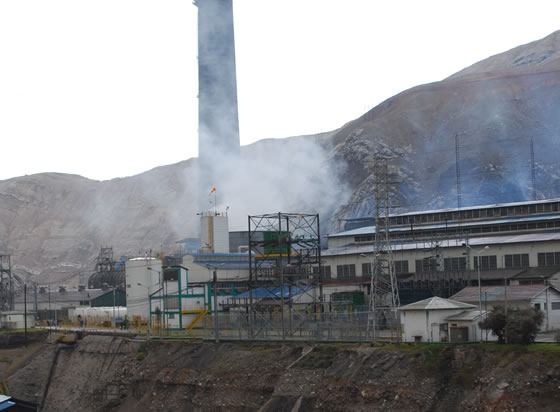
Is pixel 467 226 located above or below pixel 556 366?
above

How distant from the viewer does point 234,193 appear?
139375 millimetres

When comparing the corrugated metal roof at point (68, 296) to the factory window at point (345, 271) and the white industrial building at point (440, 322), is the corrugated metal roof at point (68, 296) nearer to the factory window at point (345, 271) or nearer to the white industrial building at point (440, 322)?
the factory window at point (345, 271)

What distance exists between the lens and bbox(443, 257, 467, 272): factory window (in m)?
71.5

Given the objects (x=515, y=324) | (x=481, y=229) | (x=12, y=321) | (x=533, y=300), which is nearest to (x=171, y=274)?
(x=12, y=321)

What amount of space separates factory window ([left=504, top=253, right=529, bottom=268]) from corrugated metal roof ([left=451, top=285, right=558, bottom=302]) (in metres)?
7.71

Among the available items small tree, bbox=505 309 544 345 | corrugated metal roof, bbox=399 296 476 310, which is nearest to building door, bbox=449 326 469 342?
corrugated metal roof, bbox=399 296 476 310

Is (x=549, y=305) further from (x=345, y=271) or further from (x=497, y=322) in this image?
(x=345, y=271)

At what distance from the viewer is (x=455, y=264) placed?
71.9 m

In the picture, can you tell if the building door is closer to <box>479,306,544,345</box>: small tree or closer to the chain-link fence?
<box>479,306,544,345</box>: small tree

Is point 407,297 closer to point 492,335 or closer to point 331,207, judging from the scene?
point 492,335

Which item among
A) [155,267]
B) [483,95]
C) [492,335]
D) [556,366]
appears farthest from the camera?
[483,95]

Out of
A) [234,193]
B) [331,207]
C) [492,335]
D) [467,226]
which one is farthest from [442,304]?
[331,207]

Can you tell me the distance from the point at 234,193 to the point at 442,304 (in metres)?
91.9

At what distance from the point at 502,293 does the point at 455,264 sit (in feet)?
46.2
